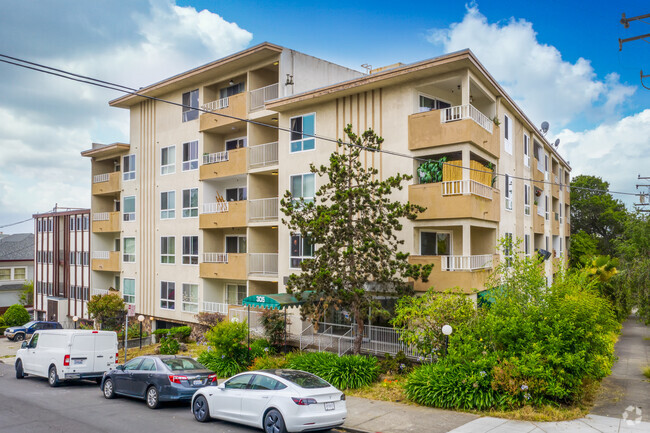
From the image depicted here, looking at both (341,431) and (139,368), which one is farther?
(139,368)

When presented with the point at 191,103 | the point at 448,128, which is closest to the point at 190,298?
the point at 191,103

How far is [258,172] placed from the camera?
26.3 meters

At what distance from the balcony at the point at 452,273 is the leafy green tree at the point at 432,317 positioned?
215cm

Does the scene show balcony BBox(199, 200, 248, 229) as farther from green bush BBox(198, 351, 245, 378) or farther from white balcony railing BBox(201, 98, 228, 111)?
green bush BBox(198, 351, 245, 378)

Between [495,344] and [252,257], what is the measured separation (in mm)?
14480

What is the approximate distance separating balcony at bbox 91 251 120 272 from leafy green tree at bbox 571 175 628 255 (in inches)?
1734

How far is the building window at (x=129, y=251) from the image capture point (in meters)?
34.6

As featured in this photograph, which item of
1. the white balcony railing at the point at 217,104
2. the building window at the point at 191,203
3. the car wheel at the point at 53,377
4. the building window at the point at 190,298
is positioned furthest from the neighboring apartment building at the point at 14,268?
the car wheel at the point at 53,377

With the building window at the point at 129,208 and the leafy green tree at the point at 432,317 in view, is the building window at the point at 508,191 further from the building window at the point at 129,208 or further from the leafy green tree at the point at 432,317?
the building window at the point at 129,208

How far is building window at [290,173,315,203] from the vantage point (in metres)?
23.7

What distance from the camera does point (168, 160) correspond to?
105 feet

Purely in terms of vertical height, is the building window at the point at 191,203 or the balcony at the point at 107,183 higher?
the balcony at the point at 107,183

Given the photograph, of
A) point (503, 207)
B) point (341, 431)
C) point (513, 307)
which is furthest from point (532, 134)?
point (341, 431)

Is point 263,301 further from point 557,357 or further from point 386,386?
point 557,357
